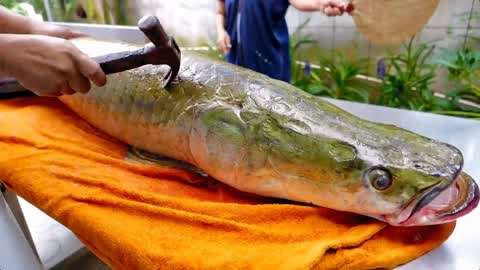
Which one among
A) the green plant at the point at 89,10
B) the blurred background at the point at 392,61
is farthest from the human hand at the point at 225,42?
the green plant at the point at 89,10

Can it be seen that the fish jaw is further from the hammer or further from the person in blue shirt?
the person in blue shirt

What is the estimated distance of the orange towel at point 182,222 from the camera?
61 centimetres

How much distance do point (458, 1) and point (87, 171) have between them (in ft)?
7.92

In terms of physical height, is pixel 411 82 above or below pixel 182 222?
below

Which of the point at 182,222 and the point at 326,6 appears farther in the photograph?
the point at 326,6

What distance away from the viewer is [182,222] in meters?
0.69

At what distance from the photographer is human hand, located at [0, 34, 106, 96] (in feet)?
2.34

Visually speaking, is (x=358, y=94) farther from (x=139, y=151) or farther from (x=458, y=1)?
(x=139, y=151)

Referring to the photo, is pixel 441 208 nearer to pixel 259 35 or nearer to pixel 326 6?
pixel 326 6

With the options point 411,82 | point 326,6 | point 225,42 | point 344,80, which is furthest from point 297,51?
point 326,6

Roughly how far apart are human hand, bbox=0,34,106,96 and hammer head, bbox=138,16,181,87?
12 cm

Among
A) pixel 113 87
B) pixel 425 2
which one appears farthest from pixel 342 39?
pixel 113 87

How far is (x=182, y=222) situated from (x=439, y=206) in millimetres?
452

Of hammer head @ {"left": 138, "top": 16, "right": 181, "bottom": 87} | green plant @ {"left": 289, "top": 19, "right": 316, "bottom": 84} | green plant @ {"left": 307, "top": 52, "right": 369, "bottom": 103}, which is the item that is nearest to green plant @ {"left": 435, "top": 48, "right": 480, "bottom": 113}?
green plant @ {"left": 307, "top": 52, "right": 369, "bottom": 103}
